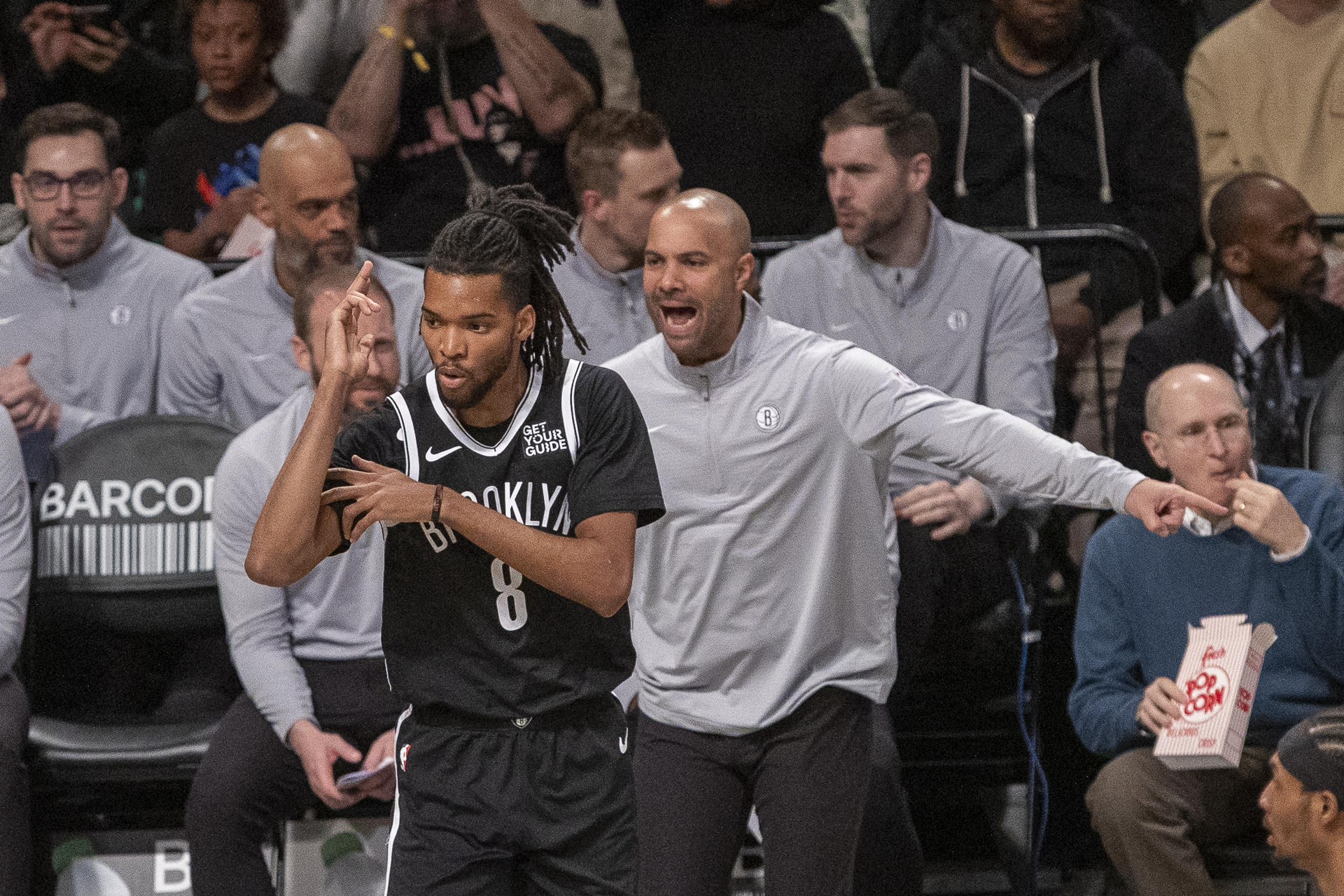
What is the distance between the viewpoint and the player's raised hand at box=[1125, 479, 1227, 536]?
335 cm

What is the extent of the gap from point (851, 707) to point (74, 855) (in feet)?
7.15

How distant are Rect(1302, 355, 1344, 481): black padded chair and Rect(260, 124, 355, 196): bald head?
3.06m

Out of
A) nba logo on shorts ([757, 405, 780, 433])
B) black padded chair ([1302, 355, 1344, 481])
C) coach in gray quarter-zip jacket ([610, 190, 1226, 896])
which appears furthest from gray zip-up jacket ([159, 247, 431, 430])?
black padded chair ([1302, 355, 1344, 481])

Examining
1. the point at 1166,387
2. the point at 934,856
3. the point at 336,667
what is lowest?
the point at 934,856

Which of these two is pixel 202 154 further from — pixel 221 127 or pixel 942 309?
pixel 942 309

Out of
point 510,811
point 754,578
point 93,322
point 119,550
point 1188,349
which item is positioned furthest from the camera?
point 93,322

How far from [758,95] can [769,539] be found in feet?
8.66

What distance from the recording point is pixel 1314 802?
3756 millimetres

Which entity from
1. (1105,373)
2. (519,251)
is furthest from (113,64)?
(519,251)

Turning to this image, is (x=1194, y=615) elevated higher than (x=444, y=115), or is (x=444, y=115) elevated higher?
(x=444, y=115)

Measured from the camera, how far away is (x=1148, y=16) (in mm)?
6680

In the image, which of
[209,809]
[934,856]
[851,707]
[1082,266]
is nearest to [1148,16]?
[1082,266]

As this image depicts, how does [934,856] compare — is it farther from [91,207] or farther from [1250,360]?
[91,207]

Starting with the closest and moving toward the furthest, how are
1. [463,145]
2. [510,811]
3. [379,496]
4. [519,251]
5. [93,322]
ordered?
[379,496]
[510,811]
[519,251]
[93,322]
[463,145]
